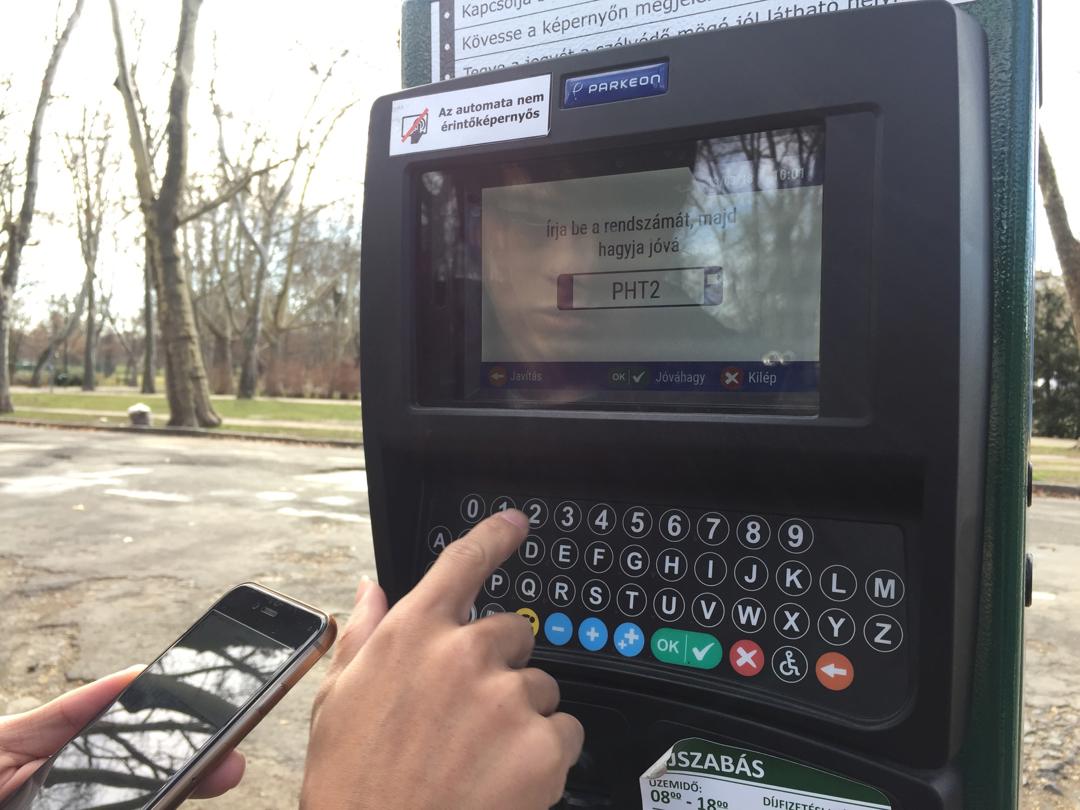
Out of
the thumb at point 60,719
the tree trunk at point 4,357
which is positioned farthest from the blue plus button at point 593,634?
the tree trunk at point 4,357

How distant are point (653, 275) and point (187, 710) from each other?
2.31ft

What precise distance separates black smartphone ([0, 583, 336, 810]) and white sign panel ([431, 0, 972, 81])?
645mm

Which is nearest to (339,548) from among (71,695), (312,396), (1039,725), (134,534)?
(134,534)

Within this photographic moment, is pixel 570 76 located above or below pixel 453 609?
above

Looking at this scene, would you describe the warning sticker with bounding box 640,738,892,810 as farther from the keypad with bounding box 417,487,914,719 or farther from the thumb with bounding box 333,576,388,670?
the thumb with bounding box 333,576,388,670

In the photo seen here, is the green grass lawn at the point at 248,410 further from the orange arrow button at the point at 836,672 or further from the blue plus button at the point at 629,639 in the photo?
the orange arrow button at the point at 836,672

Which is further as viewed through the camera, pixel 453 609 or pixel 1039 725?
pixel 1039 725

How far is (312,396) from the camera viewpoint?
99.4 ft

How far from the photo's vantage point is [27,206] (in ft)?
50.1

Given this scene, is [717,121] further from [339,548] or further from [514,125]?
[339,548]

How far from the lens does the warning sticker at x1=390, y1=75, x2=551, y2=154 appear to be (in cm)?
82

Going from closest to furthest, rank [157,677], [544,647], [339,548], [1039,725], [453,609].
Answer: [453,609] → [544,647] → [157,677] → [1039,725] → [339,548]

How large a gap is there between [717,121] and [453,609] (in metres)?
0.46

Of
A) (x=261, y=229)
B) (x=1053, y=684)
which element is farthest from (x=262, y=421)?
(x=1053, y=684)
